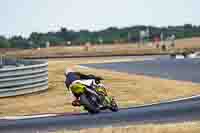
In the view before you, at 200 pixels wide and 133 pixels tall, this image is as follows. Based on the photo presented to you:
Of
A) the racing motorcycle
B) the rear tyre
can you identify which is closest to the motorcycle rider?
the racing motorcycle

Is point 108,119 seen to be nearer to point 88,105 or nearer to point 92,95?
point 88,105

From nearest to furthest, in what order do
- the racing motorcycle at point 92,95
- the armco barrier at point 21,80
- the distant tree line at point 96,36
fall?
the racing motorcycle at point 92,95 < the armco barrier at point 21,80 < the distant tree line at point 96,36

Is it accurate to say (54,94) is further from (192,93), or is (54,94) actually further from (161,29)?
(161,29)

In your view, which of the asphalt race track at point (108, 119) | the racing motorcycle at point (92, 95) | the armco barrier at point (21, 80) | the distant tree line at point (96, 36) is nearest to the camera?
the asphalt race track at point (108, 119)

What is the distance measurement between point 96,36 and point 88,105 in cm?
14015

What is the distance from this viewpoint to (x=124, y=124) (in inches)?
514

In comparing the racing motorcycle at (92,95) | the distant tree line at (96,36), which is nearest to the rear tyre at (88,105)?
the racing motorcycle at (92,95)

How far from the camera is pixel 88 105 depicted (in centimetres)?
1534

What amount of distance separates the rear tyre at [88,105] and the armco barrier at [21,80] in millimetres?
7196

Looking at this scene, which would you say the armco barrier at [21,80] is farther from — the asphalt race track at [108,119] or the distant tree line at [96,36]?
the distant tree line at [96,36]

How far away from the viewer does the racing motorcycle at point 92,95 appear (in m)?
15.2

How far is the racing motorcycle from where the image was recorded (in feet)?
49.9

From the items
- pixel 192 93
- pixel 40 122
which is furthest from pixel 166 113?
pixel 192 93

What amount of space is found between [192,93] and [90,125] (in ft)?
35.1
